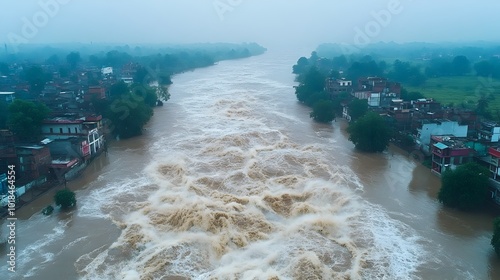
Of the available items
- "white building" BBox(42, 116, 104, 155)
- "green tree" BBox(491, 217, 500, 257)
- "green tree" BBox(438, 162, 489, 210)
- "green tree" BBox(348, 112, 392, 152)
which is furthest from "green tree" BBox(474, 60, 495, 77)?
"white building" BBox(42, 116, 104, 155)

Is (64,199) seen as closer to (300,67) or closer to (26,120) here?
(26,120)

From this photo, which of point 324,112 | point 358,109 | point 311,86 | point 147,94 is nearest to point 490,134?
point 358,109

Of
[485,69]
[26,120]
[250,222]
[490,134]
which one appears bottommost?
[250,222]

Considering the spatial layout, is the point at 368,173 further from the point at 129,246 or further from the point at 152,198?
the point at 129,246

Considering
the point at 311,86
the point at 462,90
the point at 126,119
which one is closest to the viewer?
the point at 126,119

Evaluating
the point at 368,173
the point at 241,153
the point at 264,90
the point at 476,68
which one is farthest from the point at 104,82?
the point at 476,68

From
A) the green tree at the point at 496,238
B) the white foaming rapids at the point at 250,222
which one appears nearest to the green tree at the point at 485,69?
the white foaming rapids at the point at 250,222
